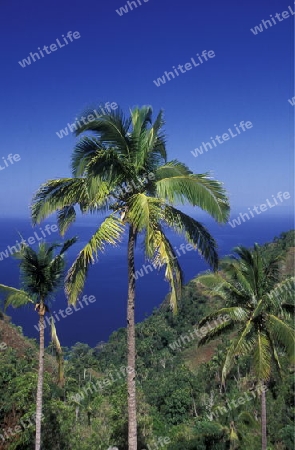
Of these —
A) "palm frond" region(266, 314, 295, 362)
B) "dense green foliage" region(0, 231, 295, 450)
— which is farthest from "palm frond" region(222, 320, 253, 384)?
"dense green foliage" region(0, 231, 295, 450)

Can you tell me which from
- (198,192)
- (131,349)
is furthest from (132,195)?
(131,349)

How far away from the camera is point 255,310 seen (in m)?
10.3

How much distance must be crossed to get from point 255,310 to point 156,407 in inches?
1042

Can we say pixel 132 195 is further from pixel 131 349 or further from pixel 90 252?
pixel 131 349

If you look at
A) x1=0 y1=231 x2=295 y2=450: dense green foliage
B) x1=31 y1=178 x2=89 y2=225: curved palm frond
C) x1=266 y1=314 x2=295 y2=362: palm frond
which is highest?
x1=31 y1=178 x2=89 y2=225: curved palm frond

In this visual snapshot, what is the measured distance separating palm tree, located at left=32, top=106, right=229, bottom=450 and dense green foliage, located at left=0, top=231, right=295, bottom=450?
4.87 ft

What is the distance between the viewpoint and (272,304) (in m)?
10.6

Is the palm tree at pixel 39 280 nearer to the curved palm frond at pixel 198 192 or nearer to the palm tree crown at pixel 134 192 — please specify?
the palm tree crown at pixel 134 192

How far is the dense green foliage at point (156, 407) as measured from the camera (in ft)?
49.4

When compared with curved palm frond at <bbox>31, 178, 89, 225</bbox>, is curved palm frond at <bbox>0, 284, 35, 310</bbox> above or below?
below

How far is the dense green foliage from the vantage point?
1506cm

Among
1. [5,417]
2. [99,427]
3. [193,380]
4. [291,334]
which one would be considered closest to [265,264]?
[291,334]

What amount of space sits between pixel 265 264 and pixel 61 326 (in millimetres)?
118264

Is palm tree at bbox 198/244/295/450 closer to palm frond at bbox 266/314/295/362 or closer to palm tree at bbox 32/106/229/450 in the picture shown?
palm frond at bbox 266/314/295/362
